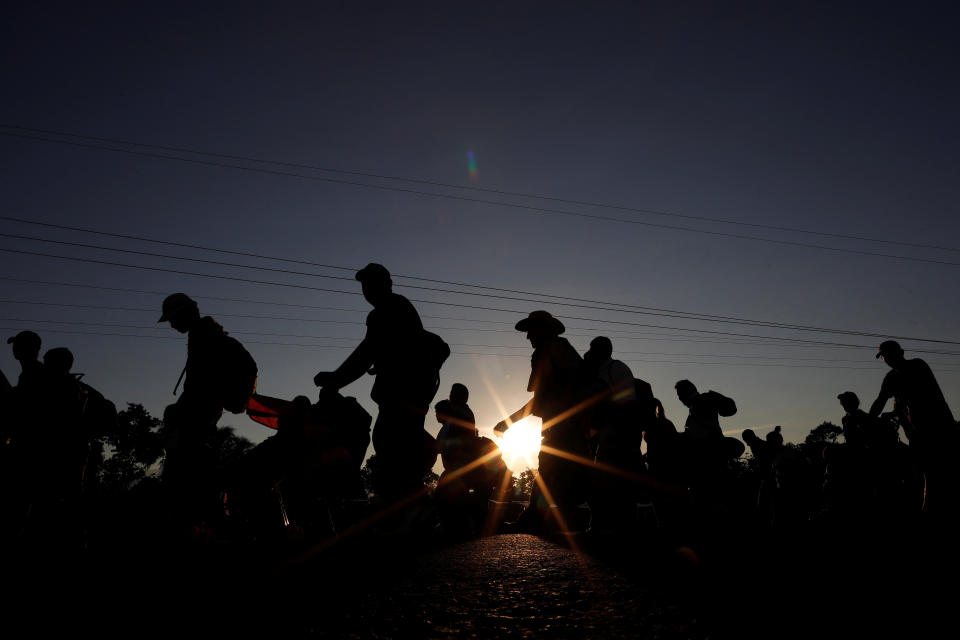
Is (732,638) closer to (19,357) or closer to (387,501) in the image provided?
(387,501)

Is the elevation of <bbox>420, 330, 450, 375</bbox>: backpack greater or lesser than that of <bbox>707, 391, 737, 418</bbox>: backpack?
greater

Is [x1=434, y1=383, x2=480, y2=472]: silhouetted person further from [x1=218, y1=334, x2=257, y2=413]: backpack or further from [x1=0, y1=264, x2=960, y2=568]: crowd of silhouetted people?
[x1=218, y1=334, x2=257, y2=413]: backpack

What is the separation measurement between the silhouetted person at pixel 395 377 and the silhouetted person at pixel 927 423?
5.47 meters

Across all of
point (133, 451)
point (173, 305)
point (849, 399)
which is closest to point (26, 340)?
point (173, 305)

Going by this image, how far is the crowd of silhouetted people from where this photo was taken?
4344mm

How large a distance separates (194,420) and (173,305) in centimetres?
88

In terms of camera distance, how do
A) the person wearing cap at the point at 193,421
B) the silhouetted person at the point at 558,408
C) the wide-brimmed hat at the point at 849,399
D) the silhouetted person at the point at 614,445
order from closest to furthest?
the person wearing cap at the point at 193,421 < the silhouetted person at the point at 614,445 < the silhouetted person at the point at 558,408 < the wide-brimmed hat at the point at 849,399

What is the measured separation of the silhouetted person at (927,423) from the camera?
6.54 m

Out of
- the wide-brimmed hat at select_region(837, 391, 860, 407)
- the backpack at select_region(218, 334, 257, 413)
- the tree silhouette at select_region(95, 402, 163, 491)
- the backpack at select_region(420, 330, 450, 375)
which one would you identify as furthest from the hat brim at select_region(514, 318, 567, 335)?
the tree silhouette at select_region(95, 402, 163, 491)

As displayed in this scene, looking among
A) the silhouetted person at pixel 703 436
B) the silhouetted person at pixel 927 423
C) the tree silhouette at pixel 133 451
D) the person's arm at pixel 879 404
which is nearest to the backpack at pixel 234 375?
the silhouetted person at pixel 703 436

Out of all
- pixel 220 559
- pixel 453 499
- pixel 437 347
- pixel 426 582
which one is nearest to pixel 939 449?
pixel 453 499

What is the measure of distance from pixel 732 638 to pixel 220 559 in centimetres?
297

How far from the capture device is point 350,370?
4500 millimetres

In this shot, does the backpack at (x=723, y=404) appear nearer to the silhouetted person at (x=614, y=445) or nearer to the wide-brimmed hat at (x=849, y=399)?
the silhouetted person at (x=614, y=445)
